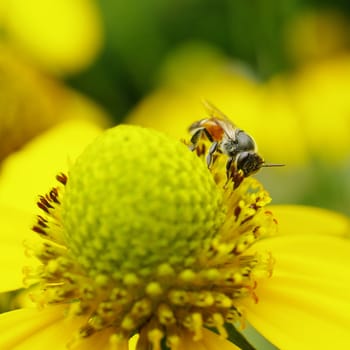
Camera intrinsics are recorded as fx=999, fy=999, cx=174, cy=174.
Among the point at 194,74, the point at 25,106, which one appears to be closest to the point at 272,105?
the point at 194,74

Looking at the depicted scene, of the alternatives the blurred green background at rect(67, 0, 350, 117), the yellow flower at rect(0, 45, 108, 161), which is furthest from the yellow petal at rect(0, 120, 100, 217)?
the blurred green background at rect(67, 0, 350, 117)

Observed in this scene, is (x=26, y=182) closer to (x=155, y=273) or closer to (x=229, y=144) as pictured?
(x=229, y=144)

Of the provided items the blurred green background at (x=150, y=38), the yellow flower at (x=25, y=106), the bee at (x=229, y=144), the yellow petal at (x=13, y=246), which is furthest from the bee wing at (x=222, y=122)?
the blurred green background at (x=150, y=38)

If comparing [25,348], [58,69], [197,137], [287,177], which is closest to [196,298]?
[25,348]

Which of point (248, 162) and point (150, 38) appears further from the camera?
point (150, 38)

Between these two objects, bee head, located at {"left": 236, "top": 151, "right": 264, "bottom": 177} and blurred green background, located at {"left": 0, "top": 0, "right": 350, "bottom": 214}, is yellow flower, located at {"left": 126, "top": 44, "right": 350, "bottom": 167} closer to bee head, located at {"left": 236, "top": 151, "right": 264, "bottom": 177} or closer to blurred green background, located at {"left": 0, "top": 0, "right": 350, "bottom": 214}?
blurred green background, located at {"left": 0, "top": 0, "right": 350, "bottom": 214}

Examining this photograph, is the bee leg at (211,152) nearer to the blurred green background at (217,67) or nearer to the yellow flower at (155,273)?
the yellow flower at (155,273)

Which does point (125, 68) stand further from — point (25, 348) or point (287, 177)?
point (25, 348)
